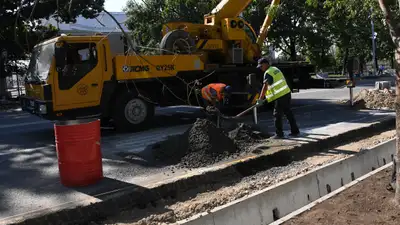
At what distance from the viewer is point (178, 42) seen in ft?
37.6

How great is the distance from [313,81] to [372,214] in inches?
403

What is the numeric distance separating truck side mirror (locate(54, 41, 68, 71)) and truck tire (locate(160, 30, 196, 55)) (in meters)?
3.15

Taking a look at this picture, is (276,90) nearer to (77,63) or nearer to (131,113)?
(131,113)

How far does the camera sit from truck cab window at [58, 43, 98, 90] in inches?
351

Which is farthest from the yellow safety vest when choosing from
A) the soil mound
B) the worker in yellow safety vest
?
the soil mound

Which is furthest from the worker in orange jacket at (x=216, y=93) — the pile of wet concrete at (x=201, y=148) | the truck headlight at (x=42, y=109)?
the truck headlight at (x=42, y=109)

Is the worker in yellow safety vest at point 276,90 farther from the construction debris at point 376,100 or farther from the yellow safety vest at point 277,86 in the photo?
the construction debris at point 376,100

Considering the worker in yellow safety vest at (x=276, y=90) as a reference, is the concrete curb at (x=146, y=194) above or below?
below

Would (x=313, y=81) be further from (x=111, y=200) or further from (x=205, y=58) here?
(x=111, y=200)

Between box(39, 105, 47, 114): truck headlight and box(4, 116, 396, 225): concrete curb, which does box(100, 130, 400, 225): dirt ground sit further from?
box(39, 105, 47, 114): truck headlight

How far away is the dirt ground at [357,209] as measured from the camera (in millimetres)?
4016

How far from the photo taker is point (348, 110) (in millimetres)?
12742

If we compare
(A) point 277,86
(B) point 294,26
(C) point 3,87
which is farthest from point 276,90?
(B) point 294,26

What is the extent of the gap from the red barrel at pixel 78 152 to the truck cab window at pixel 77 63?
3.67m
